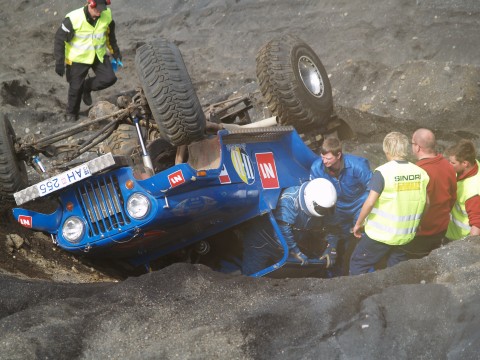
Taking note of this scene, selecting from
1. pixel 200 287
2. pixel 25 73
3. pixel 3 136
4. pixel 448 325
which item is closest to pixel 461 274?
pixel 448 325

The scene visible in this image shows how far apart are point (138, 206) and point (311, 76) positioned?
2.87 m

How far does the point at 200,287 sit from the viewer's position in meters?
5.32

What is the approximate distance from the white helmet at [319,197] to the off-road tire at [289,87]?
1.17 m

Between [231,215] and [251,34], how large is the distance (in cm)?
703

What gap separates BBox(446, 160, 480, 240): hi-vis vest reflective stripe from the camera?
247 inches

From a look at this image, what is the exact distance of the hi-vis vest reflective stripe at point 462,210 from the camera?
628 centimetres

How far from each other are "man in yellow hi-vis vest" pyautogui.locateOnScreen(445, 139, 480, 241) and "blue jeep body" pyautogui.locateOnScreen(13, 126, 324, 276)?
1.45 meters

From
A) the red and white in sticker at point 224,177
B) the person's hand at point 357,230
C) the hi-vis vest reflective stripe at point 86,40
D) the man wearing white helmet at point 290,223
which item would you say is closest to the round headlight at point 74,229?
the red and white in sticker at point 224,177

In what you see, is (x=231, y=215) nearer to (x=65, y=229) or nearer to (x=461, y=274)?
(x=65, y=229)

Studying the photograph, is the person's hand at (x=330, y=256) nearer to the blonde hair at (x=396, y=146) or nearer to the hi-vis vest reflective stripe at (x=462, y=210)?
the hi-vis vest reflective stripe at (x=462, y=210)

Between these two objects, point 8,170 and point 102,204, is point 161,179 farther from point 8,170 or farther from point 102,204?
point 8,170

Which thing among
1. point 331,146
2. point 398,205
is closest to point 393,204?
point 398,205

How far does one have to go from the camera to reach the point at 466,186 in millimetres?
6320

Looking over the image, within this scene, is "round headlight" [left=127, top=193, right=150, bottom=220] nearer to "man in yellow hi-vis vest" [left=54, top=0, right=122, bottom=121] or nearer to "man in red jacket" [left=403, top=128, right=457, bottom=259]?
"man in red jacket" [left=403, top=128, right=457, bottom=259]
